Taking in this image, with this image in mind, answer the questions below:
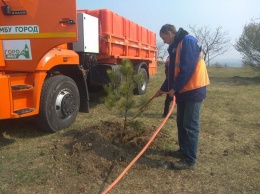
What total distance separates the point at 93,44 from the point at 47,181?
3634mm

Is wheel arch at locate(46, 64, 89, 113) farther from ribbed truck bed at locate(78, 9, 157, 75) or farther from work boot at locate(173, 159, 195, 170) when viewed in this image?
work boot at locate(173, 159, 195, 170)

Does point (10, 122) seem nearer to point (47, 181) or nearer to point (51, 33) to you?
point (51, 33)

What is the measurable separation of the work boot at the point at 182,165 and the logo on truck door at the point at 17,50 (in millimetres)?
2608

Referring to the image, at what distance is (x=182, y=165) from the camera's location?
4.00 m

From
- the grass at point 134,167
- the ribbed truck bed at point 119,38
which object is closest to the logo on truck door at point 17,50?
the grass at point 134,167

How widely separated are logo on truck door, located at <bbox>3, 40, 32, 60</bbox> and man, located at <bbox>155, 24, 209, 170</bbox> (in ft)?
6.74

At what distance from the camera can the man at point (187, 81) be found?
12.0 ft

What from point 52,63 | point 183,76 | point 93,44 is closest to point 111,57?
point 93,44

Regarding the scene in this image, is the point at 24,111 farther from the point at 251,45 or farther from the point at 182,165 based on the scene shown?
the point at 251,45

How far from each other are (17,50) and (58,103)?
3.44 ft

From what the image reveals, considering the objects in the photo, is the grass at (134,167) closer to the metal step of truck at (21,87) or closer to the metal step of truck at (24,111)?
the metal step of truck at (24,111)

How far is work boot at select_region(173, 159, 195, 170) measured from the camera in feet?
13.1

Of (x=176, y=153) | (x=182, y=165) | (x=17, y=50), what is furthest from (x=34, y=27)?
(x=182, y=165)

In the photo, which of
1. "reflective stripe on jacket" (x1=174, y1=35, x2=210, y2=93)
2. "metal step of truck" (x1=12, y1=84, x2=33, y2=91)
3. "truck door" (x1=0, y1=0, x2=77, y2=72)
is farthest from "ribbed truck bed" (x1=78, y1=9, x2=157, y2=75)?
"reflective stripe on jacket" (x1=174, y1=35, x2=210, y2=93)
